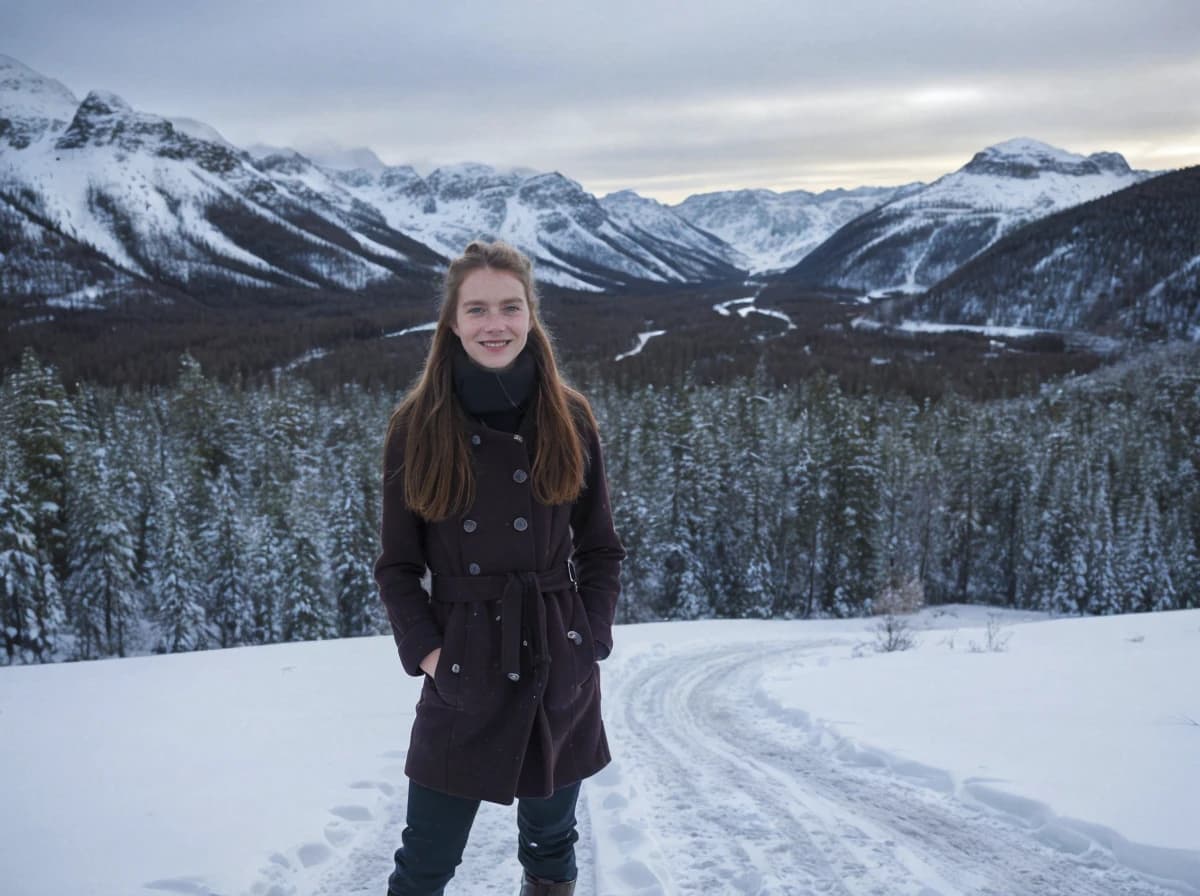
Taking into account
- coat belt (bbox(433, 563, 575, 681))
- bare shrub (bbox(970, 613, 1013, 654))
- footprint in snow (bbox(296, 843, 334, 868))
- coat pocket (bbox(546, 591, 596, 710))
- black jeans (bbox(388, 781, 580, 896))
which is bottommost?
bare shrub (bbox(970, 613, 1013, 654))

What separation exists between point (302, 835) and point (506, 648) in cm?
314

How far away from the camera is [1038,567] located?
38.0 meters

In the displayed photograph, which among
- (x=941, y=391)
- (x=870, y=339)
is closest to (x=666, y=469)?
(x=941, y=391)

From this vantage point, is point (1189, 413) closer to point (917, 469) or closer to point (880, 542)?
point (917, 469)

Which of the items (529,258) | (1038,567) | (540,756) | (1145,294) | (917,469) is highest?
(1145,294)

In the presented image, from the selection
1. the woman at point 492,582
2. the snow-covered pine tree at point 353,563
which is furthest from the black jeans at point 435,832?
the snow-covered pine tree at point 353,563

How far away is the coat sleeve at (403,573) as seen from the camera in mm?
2952

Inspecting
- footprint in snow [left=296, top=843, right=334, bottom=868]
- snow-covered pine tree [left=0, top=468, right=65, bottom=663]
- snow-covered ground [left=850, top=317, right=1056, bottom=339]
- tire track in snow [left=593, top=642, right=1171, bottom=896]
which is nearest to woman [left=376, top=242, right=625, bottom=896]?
tire track in snow [left=593, top=642, right=1171, bottom=896]

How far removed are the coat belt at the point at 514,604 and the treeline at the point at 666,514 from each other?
25662mm

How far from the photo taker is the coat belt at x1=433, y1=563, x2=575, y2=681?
2912 millimetres

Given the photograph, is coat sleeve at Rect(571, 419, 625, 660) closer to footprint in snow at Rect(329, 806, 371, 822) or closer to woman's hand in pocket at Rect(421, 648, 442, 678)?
woman's hand in pocket at Rect(421, 648, 442, 678)

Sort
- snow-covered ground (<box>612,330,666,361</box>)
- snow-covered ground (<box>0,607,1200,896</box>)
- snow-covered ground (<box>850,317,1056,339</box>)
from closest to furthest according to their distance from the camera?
snow-covered ground (<box>0,607,1200,896</box>) → snow-covered ground (<box>612,330,666,361</box>) → snow-covered ground (<box>850,317,1056,339</box>)

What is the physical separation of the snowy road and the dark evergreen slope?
142849 mm

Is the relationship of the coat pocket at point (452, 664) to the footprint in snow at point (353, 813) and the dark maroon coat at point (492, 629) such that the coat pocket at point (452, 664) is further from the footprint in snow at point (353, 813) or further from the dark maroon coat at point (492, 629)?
the footprint in snow at point (353, 813)
